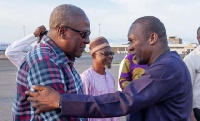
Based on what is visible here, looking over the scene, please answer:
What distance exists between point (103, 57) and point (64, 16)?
2442 mm

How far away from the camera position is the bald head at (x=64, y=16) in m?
1.96

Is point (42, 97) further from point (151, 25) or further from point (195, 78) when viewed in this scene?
point (195, 78)

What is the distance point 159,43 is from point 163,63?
0.24 m

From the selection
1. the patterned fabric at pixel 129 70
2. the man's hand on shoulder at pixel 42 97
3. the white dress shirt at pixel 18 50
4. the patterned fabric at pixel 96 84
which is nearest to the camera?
the man's hand on shoulder at pixel 42 97

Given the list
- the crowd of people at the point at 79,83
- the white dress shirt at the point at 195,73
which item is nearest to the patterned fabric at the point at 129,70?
the white dress shirt at the point at 195,73

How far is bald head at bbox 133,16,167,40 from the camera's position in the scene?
220 cm

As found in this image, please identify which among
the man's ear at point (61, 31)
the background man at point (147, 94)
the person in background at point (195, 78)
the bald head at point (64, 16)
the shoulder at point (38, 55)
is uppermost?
the bald head at point (64, 16)

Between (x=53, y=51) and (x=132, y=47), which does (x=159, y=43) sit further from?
(x=53, y=51)

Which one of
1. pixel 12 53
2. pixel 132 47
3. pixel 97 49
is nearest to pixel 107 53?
pixel 97 49

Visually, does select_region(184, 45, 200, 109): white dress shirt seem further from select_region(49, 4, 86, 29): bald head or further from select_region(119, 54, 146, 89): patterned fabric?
select_region(49, 4, 86, 29): bald head

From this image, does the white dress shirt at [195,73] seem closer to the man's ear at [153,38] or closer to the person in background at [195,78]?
the person in background at [195,78]

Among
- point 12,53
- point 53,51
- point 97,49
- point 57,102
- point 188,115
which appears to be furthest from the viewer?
point 97,49

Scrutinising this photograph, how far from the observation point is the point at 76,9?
6.60 ft

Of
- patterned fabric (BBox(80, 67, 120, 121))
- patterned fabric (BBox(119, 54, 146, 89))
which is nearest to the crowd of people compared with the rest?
patterned fabric (BBox(80, 67, 120, 121))
